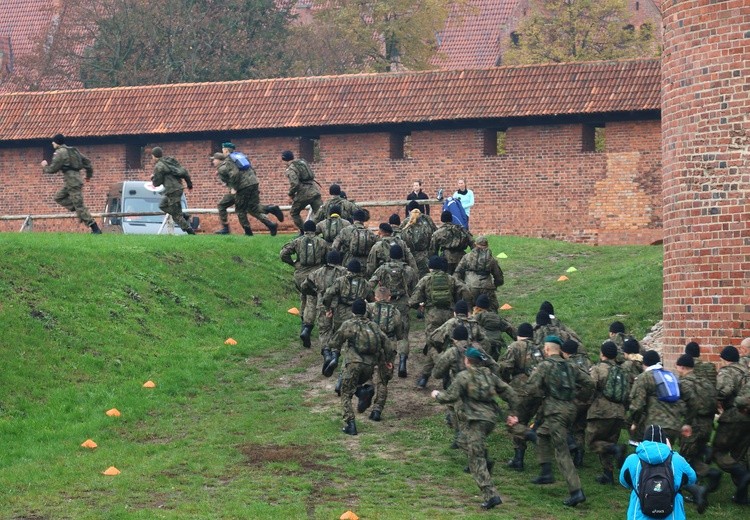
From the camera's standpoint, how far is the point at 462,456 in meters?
18.4

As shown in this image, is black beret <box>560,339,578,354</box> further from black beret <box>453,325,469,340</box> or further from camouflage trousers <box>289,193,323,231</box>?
camouflage trousers <box>289,193,323,231</box>

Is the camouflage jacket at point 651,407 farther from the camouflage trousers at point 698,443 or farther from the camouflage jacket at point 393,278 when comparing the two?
the camouflage jacket at point 393,278

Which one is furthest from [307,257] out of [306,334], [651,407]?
[651,407]

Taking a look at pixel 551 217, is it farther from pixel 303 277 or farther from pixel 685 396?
pixel 685 396

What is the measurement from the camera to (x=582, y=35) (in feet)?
172

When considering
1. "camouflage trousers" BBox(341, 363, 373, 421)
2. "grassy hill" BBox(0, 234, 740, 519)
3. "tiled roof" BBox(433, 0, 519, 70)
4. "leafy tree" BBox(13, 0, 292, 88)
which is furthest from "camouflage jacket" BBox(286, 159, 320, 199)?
"tiled roof" BBox(433, 0, 519, 70)

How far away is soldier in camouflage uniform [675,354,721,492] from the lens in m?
17.1

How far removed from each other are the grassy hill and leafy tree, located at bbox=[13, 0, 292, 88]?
81.0 feet

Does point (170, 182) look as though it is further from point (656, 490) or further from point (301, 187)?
point (656, 490)

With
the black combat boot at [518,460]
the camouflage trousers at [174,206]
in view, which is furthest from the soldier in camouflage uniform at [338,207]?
the black combat boot at [518,460]

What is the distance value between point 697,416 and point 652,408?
0.55 meters

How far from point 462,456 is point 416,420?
160 centimetres

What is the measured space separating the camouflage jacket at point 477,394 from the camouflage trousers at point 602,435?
53.7 inches

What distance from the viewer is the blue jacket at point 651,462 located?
14023 mm
